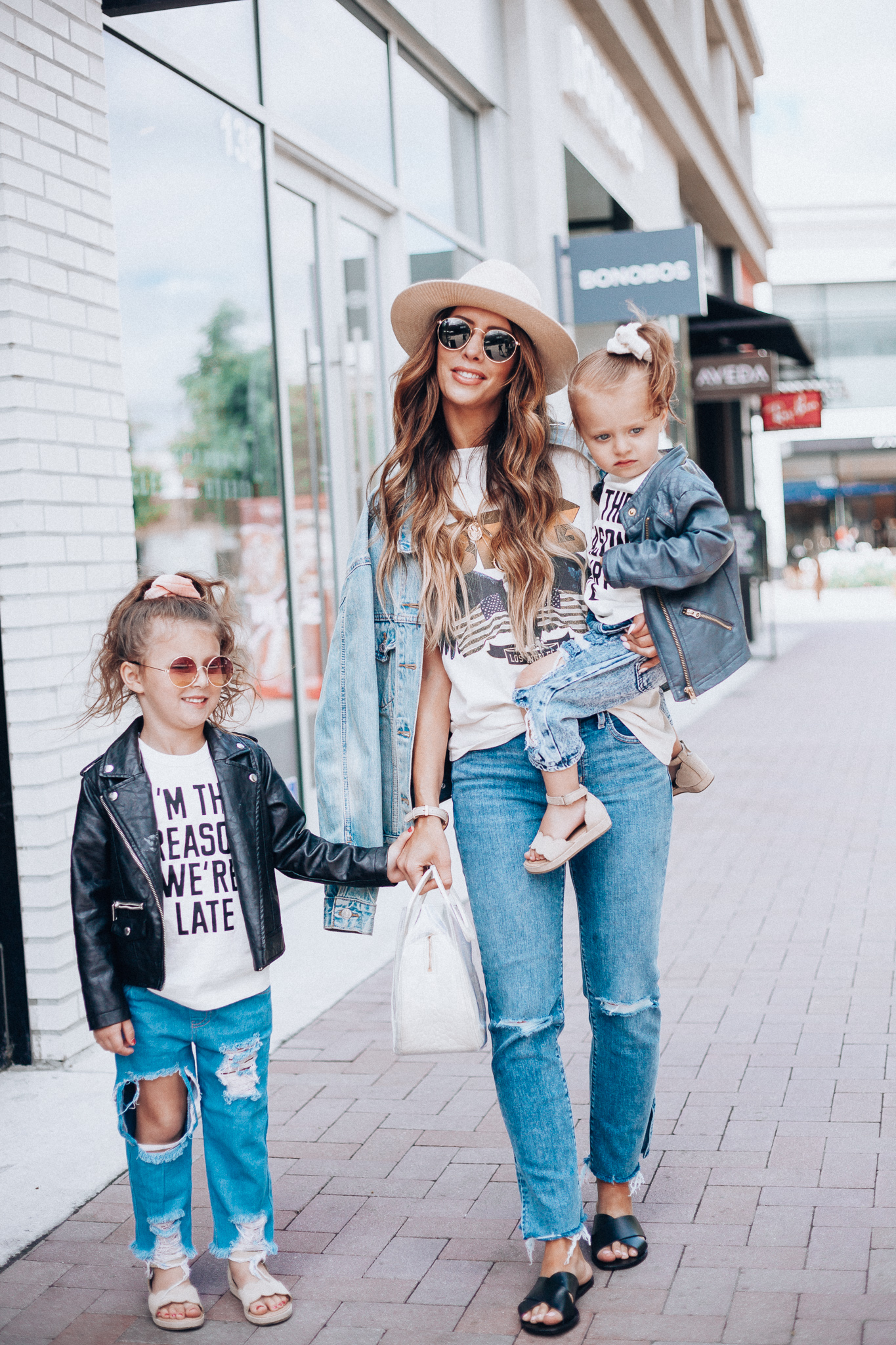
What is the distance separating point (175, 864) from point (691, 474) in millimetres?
1291

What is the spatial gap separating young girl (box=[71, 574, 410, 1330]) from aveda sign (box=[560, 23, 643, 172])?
841 centimetres

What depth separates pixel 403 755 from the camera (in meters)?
2.89

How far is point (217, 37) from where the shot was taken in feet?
19.2

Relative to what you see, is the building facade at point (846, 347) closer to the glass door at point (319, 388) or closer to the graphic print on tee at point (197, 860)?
the glass door at point (319, 388)

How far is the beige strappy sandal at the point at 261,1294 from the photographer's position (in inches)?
110

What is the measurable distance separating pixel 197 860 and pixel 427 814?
47 cm

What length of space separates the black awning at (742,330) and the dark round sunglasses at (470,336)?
536 inches

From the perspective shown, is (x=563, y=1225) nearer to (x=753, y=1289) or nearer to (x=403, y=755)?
(x=753, y=1289)

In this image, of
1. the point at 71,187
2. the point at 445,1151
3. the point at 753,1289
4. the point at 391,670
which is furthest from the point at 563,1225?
the point at 71,187

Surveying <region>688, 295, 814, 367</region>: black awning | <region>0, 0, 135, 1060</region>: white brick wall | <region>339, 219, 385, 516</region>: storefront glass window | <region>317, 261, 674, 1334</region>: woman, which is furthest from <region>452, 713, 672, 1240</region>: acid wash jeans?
<region>688, 295, 814, 367</region>: black awning

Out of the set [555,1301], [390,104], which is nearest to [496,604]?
[555,1301]

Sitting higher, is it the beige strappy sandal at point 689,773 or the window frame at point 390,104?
the window frame at point 390,104

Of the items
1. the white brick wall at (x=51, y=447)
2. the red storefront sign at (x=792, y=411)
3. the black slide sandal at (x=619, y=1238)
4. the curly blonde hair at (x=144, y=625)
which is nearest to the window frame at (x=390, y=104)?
the white brick wall at (x=51, y=447)

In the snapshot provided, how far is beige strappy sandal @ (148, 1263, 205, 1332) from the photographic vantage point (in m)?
2.79
